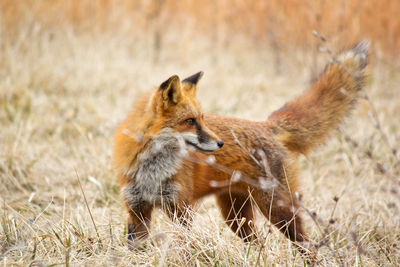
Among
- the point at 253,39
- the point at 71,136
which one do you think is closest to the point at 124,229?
the point at 71,136

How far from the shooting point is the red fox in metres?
2.96

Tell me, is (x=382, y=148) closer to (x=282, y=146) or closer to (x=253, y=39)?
(x=282, y=146)

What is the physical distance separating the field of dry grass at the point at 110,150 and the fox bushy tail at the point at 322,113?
8.1 inches

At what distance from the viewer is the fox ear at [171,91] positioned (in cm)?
297

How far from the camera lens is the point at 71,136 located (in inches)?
209

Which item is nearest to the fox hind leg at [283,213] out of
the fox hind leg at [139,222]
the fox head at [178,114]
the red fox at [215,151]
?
the red fox at [215,151]

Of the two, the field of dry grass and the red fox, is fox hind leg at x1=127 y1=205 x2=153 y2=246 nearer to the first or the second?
the red fox

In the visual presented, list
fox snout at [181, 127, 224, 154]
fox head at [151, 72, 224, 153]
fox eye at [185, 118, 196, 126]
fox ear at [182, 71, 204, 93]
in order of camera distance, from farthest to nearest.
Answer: fox ear at [182, 71, 204, 93]
fox eye at [185, 118, 196, 126]
fox head at [151, 72, 224, 153]
fox snout at [181, 127, 224, 154]

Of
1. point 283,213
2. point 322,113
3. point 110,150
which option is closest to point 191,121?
point 283,213

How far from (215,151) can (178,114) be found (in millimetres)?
417

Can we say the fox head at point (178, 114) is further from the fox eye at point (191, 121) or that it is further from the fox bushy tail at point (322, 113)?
the fox bushy tail at point (322, 113)

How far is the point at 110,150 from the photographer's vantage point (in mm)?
4828

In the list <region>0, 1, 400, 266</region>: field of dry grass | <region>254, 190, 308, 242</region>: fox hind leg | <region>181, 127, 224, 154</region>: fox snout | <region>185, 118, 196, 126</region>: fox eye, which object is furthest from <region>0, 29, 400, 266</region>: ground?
<region>185, 118, 196, 126</region>: fox eye

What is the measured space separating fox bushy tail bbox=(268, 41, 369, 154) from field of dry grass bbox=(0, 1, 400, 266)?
205mm
